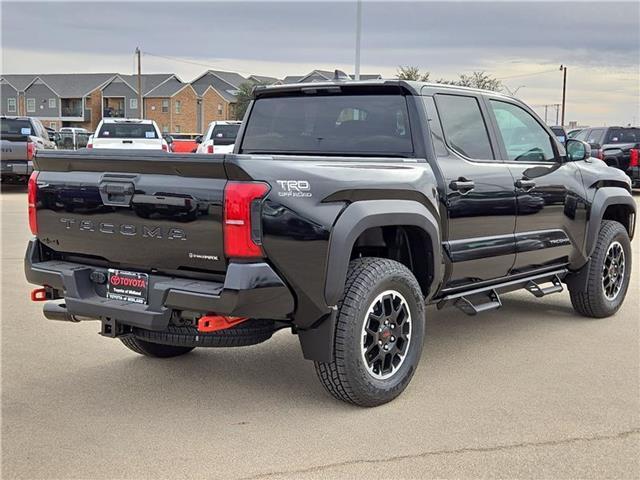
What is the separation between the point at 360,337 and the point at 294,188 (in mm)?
950

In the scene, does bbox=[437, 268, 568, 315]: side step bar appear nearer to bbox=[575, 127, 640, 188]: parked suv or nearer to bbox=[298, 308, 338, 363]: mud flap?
bbox=[298, 308, 338, 363]: mud flap

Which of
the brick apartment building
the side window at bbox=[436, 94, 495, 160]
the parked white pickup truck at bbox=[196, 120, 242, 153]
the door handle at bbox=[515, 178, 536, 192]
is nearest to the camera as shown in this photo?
the side window at bbox=[436, 94, 495, 160]

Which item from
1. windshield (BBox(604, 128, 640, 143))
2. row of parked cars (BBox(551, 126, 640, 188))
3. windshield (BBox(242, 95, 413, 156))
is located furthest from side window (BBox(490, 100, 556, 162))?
windshield (BBox(604, 128, 640, 143))

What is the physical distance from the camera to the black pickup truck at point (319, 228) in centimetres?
401

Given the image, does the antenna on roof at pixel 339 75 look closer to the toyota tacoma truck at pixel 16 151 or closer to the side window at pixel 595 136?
the toyota tacoma truck at pixel 16 151

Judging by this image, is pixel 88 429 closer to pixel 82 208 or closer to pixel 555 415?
pixel 82 208

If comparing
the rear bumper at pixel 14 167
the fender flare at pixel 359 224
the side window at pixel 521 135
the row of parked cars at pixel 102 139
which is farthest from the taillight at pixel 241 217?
the rear bumper at pixel 14 167

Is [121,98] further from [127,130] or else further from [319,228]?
[319,228]

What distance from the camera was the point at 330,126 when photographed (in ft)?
18.2

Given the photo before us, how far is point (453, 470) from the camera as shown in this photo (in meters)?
3.74

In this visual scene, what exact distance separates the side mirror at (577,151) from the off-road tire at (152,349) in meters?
3.54

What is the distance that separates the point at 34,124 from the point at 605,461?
18553mm

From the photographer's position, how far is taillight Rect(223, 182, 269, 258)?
12.8ft

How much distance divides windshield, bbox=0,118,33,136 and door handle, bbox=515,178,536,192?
15.4m
